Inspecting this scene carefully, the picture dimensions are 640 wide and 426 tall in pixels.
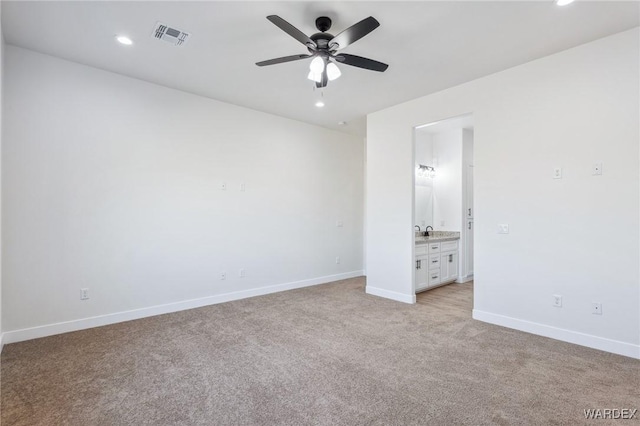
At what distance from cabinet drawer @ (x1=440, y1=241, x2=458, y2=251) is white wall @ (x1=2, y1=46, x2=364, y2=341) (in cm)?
225

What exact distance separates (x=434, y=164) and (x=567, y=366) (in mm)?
4464

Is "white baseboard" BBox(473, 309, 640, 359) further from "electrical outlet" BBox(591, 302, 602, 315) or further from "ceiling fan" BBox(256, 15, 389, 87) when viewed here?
"ceiling fan" BBox(256, 15, 389, 87)

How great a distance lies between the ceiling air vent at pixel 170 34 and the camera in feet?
8.79

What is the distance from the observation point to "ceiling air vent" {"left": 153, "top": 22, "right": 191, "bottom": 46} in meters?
2.68

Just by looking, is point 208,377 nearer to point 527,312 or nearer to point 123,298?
point 123,298

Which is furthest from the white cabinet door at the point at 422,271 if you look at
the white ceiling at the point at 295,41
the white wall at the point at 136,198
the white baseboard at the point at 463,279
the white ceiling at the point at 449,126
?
the white ceiling at the point at 295,41

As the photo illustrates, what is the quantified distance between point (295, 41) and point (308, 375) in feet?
9.72

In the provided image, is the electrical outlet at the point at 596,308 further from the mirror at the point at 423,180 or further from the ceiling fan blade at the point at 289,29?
the ceiling fan blade at the point at 289,29

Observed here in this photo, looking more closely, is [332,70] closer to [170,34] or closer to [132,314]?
[170,34]

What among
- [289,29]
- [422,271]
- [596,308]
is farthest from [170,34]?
[596,308]

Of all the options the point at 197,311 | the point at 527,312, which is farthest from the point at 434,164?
the point at 197,311

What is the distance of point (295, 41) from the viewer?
9.38 ft

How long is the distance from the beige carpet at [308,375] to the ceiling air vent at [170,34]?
294cm

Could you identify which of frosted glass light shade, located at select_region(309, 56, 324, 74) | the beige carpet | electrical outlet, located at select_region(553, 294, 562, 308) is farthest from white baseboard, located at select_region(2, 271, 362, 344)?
electrical outlet, located at select_region(553, 294, 562, 308)
